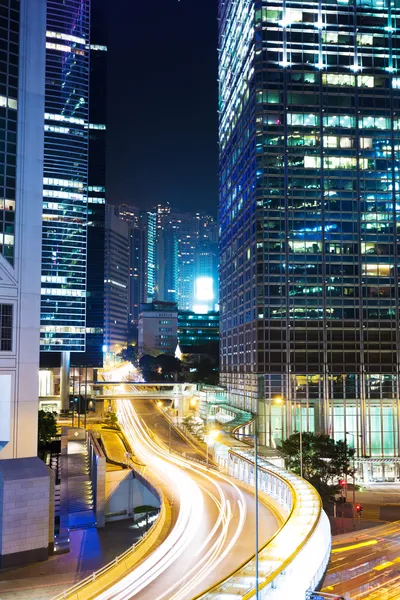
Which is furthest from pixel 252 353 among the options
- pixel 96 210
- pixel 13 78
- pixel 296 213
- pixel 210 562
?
pixel 96 210

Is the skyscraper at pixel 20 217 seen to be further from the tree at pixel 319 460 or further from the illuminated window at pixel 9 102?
the tree at pixel 319 460

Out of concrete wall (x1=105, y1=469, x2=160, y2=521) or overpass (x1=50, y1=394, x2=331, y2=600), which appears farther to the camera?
concrete wall (x1=105, y1=469, x2=160, y2=521)

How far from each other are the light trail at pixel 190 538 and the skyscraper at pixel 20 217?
49.2 feet

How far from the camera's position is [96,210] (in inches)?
7269

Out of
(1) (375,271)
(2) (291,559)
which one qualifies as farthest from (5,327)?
(1) (375,271)

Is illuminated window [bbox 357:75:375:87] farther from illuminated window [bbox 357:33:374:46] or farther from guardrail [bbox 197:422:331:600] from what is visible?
guardrail [bbox 197:422:331:600]

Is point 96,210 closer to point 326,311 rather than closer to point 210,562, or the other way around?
point 326,311

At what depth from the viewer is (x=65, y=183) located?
13938cm

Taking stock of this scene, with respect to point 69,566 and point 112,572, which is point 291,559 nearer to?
point 112,572

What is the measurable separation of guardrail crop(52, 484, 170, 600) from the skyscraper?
1596 cm

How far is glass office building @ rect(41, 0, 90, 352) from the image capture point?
441ft

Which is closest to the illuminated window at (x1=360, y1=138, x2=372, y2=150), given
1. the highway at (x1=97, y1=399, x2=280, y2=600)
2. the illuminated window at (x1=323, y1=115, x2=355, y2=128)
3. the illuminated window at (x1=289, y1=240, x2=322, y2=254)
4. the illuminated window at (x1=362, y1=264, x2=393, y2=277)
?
the illuminated window at (x1=323, y1=115, x2=355, y2=128)

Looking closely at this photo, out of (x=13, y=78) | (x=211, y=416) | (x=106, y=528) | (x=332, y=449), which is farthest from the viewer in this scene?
(x=211, y=416)

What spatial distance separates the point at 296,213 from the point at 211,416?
44.4m
